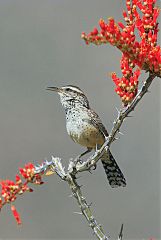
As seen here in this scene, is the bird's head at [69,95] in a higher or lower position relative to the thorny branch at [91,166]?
higher

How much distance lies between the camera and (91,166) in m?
3.60

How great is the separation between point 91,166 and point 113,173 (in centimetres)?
194

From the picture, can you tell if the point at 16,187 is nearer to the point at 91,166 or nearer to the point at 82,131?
the point at 91,166

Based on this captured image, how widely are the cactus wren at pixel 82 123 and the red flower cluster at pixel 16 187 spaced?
2.42m

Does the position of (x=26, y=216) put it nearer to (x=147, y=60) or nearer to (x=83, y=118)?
(x=83, y=118)

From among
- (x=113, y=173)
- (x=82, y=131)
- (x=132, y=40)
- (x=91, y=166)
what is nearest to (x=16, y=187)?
(x=91, y=166)

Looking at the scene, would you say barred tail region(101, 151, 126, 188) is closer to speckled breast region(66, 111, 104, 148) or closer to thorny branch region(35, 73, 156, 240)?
speckled breast region(66, 111, 104, 148)

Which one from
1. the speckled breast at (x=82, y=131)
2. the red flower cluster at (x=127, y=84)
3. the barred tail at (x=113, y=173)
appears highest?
the speckled breast at (x=82, y=131)

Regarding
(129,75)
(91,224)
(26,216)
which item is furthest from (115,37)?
(26,216)

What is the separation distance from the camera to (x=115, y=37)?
122 inches

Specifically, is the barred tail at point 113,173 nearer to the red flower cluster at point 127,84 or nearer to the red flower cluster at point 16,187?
the red flower cluster at point 127,84

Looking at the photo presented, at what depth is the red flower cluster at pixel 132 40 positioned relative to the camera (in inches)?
121

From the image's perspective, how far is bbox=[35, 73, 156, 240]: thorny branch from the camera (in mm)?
3312

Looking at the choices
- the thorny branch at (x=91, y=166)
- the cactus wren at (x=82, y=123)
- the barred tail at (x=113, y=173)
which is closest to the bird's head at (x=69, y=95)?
the cactus wren at (x=82, y=123)
